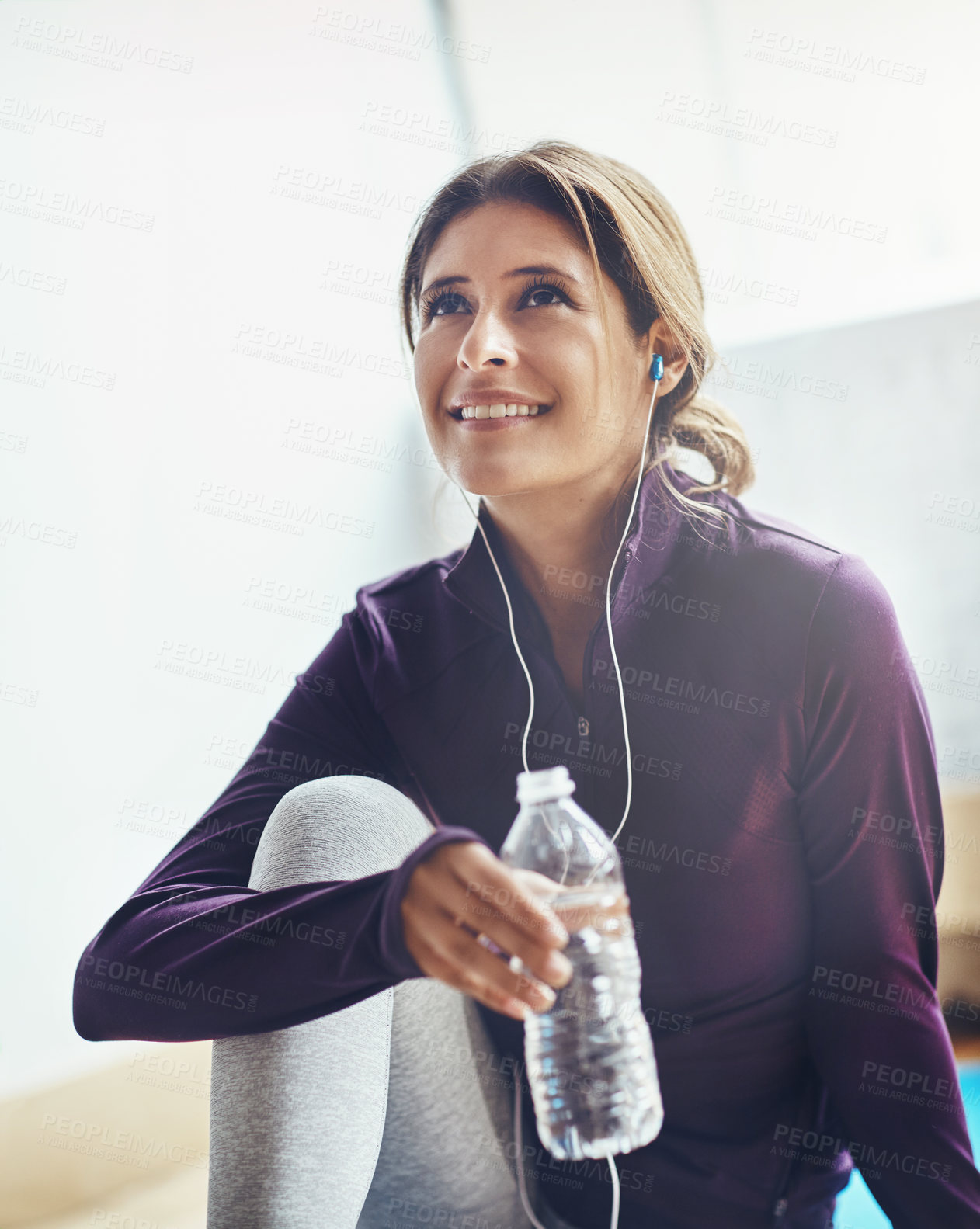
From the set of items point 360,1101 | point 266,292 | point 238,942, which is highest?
→ point 266,292

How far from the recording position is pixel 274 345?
2346 millimetres

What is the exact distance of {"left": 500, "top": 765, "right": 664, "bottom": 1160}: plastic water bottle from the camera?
102cm

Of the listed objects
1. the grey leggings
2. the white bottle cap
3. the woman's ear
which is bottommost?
the grey leggings

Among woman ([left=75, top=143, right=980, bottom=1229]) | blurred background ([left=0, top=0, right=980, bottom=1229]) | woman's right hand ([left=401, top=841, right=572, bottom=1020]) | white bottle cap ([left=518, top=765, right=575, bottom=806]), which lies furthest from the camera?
blurred background ([left=0, top=0, right=980, bottom=1229])

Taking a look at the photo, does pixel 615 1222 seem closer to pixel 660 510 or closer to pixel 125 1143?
pixel 660 510

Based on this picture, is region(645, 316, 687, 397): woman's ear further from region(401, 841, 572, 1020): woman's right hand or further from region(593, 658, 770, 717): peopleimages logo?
region(401, 841, 572, 1020): woman's right hand

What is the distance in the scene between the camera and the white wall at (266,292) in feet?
6.59

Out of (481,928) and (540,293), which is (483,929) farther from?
(540,293)

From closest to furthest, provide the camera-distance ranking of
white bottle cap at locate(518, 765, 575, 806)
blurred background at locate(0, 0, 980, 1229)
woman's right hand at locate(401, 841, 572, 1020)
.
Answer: woman's right hand at locate(401, 841, 572, 1020), white bottle cap at locate(518, 765, 575, 806), blurred background at locate(0, 0, 980, 1229)

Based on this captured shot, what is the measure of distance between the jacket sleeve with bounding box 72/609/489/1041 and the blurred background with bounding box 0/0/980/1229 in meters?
0.84

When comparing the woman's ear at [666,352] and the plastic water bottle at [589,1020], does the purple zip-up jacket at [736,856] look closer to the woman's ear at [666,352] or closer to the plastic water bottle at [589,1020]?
the plastic water bottle at [589,1020]

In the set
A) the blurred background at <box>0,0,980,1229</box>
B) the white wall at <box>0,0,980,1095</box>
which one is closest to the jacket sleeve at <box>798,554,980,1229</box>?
the blurred background at <box>0,0,980,1229</box>

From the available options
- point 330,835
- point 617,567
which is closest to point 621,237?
point 617,567

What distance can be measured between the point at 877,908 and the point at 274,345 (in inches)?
73.6
